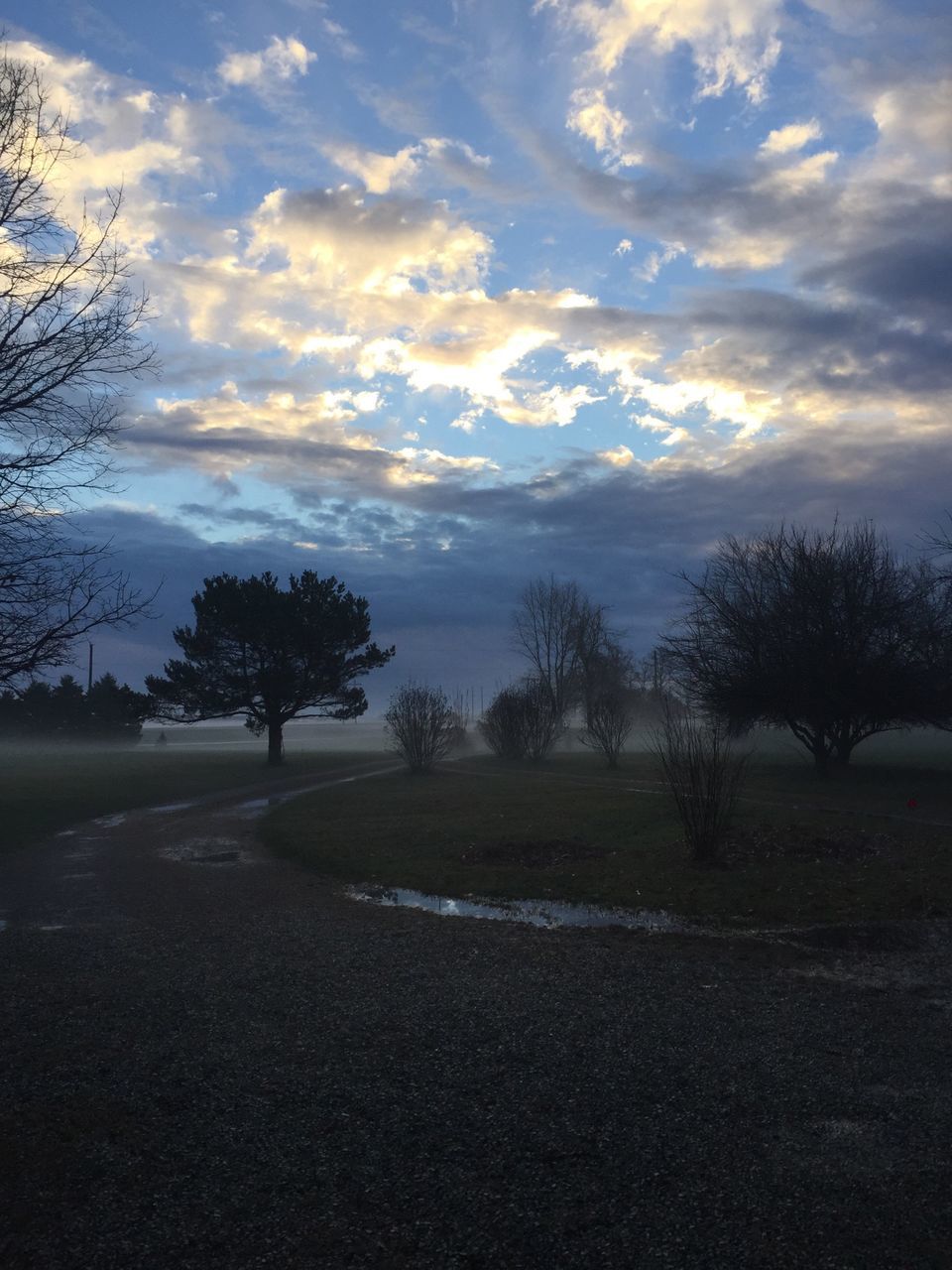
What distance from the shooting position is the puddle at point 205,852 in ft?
47.3

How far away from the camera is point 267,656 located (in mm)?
42000

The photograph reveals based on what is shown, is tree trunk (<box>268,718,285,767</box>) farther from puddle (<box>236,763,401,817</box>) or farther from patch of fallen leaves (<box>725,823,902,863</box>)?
patch of fallen leaves (<box>725,823,902,863</box>)

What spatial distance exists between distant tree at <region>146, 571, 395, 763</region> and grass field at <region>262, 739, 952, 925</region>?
1693 cm

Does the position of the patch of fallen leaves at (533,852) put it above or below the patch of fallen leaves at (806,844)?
below

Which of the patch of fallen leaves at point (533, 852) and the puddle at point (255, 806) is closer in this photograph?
the patch of fallen leaves at point (533, 852)

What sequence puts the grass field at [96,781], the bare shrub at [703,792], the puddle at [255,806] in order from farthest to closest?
the puddle at [255,806] → the grass field at [96,781] → the bare shrub at [703,792]

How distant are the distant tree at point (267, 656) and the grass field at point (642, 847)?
55.5 ft

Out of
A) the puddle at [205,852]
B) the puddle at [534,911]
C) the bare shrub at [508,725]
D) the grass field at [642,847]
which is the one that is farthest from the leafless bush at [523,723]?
the puddle at [534,911]

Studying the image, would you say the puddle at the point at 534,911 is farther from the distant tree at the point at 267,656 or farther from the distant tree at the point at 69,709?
the distant tree at the point at 69,709

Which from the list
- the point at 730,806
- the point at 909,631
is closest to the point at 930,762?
the point at 909,631

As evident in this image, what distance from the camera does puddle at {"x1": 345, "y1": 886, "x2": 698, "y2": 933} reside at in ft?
31.3

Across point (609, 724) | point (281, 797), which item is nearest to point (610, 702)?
point (609, 724)

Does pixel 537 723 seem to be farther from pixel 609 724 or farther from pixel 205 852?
pixel 205 852

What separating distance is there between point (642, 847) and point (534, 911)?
448 centimetres
